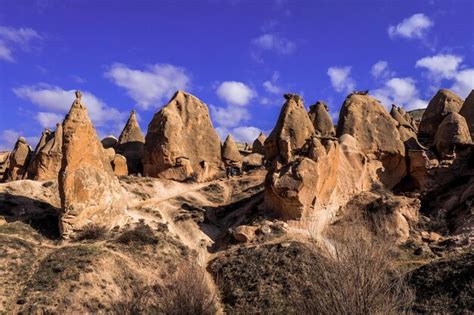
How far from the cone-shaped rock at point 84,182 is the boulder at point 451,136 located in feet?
84.8

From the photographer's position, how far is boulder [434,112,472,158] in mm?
41406

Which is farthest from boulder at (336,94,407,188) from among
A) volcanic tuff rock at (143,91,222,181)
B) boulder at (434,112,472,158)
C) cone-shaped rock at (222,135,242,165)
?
volcanic tuff rock at (143,91,222,181)

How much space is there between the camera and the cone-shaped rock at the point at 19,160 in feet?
Result: 166

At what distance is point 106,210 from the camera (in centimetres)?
3372

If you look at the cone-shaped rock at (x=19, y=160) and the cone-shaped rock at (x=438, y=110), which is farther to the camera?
the cone-shaped rock at (x=438, y=110)

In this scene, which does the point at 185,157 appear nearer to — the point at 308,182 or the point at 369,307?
the point at 308,182

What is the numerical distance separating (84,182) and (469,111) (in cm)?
3672

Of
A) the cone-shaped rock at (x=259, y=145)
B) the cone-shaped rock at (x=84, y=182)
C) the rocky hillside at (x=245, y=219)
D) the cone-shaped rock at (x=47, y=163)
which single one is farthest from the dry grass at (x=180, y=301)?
the cone-shaped rock at (x=259, y=145)

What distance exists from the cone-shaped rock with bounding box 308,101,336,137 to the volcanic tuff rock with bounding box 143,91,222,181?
10.1 meters

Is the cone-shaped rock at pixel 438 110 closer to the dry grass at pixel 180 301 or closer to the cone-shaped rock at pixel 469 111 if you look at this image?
the cone-shaped rock at pixel 469 111

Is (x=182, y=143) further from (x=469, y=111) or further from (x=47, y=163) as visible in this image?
(x=469, y=111)

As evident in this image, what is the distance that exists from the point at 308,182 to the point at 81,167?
14919 mm

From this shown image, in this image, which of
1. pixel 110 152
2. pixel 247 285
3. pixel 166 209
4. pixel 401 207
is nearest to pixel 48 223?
pixel 166 209

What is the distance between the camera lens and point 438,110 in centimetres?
5203
